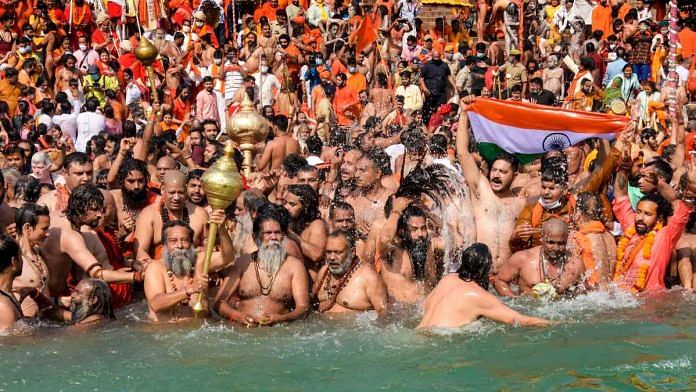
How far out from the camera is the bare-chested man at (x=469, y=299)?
26.6 ft

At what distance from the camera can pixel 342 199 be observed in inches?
416

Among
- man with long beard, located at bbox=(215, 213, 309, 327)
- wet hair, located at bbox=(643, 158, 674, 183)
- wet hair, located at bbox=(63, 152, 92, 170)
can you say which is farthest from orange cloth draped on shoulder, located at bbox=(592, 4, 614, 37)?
man with long beard, located at bbox=(215, 213, 309, 327)

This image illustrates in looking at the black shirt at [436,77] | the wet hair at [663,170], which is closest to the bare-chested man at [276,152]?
the wet hair at [663,170]

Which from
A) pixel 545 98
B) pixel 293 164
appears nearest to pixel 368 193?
pixel 293 164

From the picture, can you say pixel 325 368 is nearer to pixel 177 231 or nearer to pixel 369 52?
pixel 177 231

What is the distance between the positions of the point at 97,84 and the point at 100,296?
34.9 ft

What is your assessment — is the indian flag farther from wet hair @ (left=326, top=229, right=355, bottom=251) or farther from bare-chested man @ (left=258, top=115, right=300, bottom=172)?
bare-chested man @ (left=258, top=115, right=300, bottom=172)

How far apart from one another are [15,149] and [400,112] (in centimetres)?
629

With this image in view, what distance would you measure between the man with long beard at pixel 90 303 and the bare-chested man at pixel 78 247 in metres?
0.48

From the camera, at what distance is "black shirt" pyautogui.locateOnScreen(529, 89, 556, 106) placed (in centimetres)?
1683

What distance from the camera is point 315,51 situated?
20344 mm

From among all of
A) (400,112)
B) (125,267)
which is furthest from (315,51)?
(125,267)

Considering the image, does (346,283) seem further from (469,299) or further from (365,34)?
(365,34)

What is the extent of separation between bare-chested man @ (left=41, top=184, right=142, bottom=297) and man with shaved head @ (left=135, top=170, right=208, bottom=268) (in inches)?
22.1
